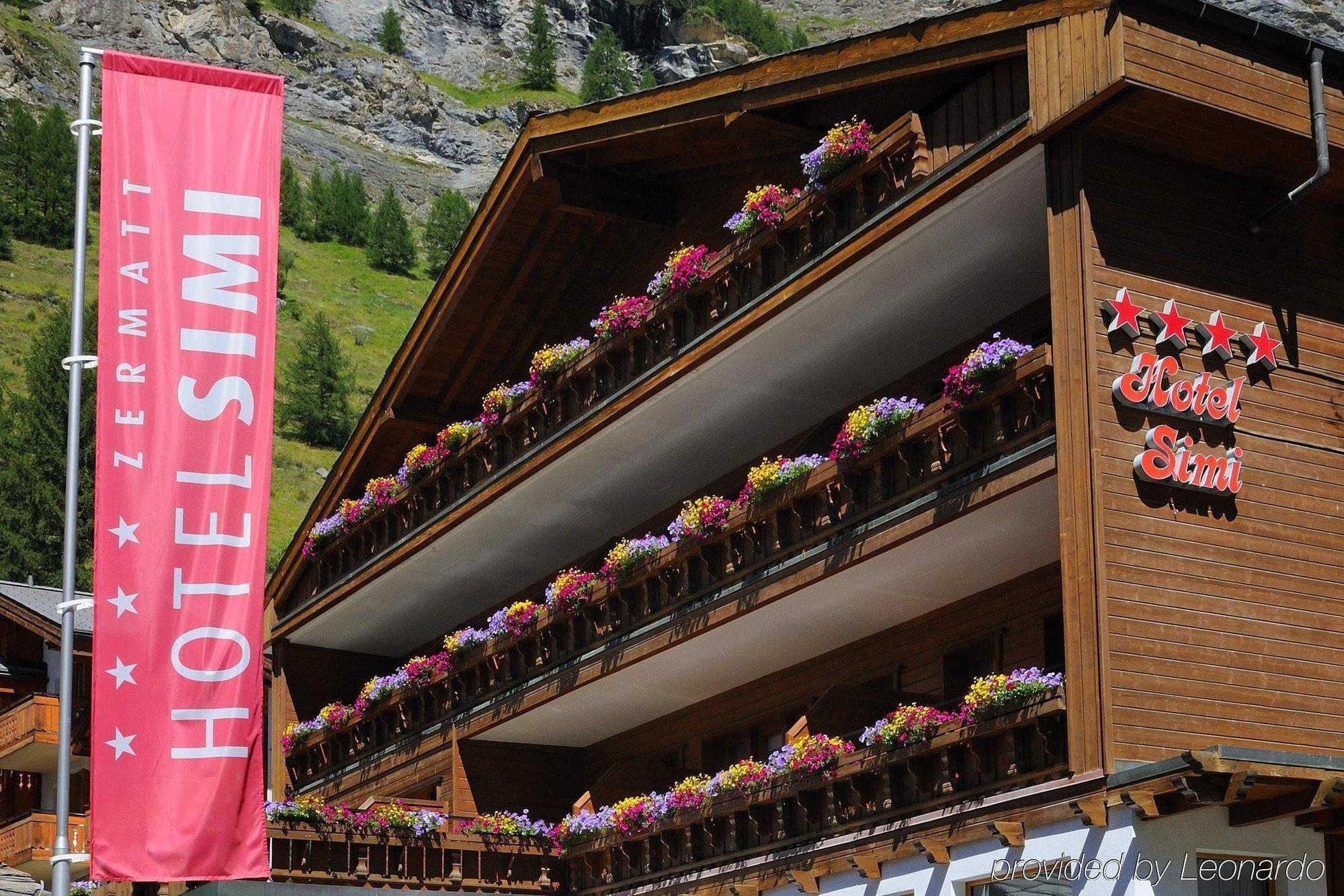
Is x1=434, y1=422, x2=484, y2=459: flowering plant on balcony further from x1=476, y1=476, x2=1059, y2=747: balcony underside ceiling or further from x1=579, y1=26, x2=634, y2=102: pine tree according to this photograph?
x1=579, y1=26, x2=634, y2=102: pine tree

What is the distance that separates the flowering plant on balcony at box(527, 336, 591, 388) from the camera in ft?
82.7

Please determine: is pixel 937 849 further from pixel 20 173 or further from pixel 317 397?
pixel 20 173

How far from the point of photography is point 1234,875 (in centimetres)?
1494

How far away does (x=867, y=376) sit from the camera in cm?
2214

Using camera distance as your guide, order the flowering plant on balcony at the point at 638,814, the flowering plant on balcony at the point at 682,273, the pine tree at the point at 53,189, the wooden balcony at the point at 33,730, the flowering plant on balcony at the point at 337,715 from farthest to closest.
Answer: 1. the pine tree at the point at 53,189
2. the wooden balcony at the point at 33,730
3. the flowering plant on balcony at the point at 337,715
4. the flowering plant on balcony at the point at 682,273
5. the flowering plant on balcony at the point at 638,814

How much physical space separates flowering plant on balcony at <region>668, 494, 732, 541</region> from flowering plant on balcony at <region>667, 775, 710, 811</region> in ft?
9.88

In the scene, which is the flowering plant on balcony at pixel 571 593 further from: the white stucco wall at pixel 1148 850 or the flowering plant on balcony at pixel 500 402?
the white stucco wall at pixel 1148 850

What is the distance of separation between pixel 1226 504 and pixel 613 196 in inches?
494

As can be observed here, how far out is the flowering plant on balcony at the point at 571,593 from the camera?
23.9 meters

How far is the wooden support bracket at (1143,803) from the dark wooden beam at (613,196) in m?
14.2

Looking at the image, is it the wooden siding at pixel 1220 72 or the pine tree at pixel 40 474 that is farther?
the pine tree at pixel 40 474

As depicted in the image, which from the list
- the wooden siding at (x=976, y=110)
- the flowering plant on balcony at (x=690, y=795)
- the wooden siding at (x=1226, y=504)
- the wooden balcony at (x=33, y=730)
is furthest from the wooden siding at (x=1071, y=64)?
the wooden balcony at (x=33, y=730)

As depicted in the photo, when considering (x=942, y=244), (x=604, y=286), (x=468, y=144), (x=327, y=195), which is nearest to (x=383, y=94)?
(x=468, y=144)

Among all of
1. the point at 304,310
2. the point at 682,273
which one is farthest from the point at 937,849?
the point at 304,310
